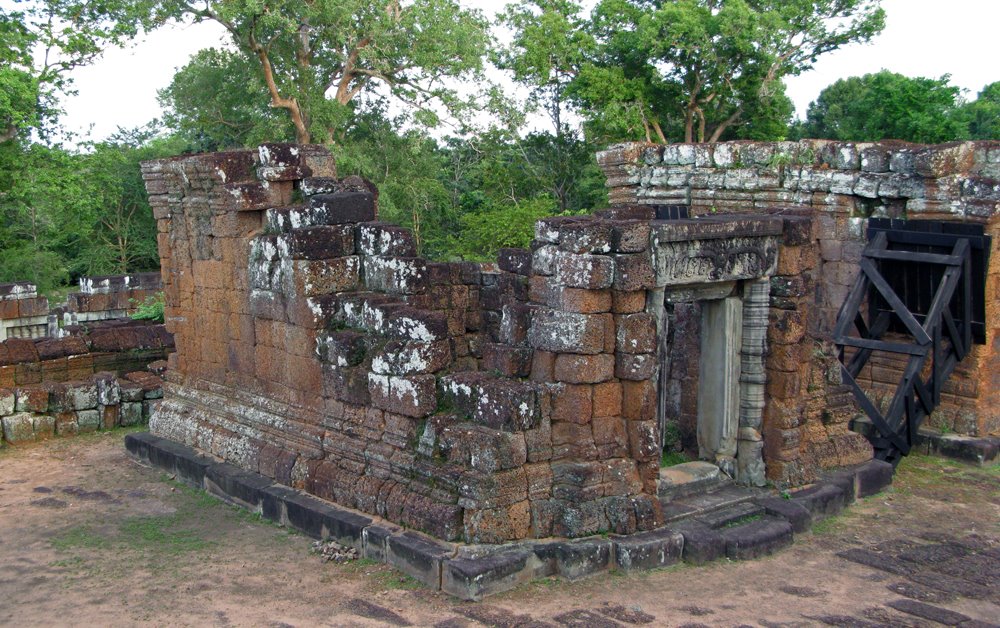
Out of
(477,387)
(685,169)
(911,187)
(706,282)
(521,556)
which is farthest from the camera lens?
(685,169)

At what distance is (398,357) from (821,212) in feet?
22.3

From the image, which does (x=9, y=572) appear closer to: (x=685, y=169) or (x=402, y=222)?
(x=685, y=169)

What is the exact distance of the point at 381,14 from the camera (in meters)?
24.4

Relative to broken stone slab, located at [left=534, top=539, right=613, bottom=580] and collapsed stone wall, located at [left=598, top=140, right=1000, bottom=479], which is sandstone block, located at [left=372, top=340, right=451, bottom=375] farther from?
collapsed stone wall, located at [left=598, top=140, right=1000, bottom=479]

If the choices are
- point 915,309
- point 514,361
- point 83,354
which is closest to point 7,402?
point 83,354

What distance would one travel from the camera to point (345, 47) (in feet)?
83.5

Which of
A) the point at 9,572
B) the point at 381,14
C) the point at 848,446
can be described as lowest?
the point at 9,572

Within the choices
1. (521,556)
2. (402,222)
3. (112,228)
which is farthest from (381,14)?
(521,556)

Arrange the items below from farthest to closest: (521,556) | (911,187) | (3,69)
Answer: (3,69)
(911,187)
(521,556)

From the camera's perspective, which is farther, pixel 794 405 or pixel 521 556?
pixel 794 405

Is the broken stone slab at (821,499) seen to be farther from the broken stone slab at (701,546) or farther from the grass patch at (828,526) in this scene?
the broken stone slab at (701,546)

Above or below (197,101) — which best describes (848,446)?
below

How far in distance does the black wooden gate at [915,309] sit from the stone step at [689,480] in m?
2.42

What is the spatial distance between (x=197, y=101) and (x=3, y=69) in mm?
7168
